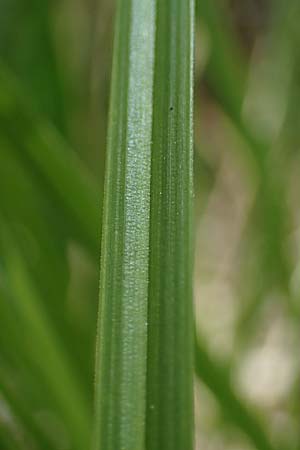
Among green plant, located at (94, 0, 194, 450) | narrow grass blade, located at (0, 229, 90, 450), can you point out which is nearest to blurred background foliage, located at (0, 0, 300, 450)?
narrow grass blade, located at (0, 229, 90, 450)

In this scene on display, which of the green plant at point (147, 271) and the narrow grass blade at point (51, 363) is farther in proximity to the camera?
the narrow grass blade at point (51, 363)

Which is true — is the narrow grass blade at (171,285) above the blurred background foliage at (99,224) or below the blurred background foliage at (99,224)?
below

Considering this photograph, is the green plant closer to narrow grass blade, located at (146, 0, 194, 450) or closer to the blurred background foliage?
narrow grass blade, located at (146, 0, 194, 450)

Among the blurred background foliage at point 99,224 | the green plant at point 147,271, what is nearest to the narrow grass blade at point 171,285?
the green plant at point 147,271

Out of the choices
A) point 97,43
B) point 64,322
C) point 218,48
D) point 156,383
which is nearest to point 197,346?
point 64,322

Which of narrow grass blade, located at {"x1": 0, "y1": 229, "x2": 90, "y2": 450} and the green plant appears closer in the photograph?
the green plant

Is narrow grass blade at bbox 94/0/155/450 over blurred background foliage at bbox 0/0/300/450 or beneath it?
beneath

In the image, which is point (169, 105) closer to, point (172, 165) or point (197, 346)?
point (172, 165)

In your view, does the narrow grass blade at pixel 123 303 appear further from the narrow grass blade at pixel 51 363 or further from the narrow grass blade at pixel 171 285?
the narrow grass blade at pixel 51 363

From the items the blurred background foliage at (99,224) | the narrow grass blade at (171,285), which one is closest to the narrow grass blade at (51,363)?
the blurred background foliage at (99,224)
